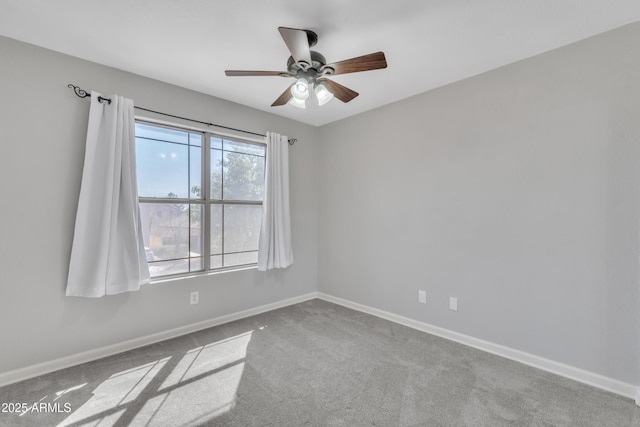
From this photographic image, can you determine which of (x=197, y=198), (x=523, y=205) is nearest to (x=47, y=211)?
(x=197, y=198)

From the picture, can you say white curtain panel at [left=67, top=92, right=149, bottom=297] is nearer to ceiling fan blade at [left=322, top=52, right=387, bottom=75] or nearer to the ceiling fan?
the ceiling fan

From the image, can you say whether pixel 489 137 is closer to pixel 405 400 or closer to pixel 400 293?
pixel 400 293

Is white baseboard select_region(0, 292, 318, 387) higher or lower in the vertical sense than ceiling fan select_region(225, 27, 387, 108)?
lower

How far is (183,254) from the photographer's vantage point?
301cm

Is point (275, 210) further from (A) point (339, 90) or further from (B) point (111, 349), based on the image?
(B) point (111, 349)

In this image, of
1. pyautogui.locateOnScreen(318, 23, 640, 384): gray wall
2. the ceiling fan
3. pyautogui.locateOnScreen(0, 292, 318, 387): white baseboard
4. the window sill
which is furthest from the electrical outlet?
the ceiling fan

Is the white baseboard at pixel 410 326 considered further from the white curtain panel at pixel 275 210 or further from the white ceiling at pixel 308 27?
the white ceiling at pixel 308 27

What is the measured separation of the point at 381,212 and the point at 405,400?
2.01 metres

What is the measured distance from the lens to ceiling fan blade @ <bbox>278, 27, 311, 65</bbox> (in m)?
1.59

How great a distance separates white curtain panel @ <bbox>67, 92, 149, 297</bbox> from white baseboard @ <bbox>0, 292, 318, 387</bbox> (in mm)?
521

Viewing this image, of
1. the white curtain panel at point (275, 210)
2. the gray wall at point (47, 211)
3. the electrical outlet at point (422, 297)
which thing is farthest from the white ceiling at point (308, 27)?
the electrical outlet at point (422, 297)

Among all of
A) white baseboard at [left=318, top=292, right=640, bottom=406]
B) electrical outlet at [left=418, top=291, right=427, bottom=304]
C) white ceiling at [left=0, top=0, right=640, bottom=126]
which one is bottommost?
white baseboard at [left=318, top=292, right=640, bottom=406]

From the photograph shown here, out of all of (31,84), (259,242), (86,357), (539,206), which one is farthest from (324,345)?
(31,84)

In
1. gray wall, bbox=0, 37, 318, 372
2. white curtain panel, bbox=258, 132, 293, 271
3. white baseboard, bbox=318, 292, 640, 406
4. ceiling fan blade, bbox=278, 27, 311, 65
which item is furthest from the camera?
white curtain panel, bbox=258, 132, 293, 271
